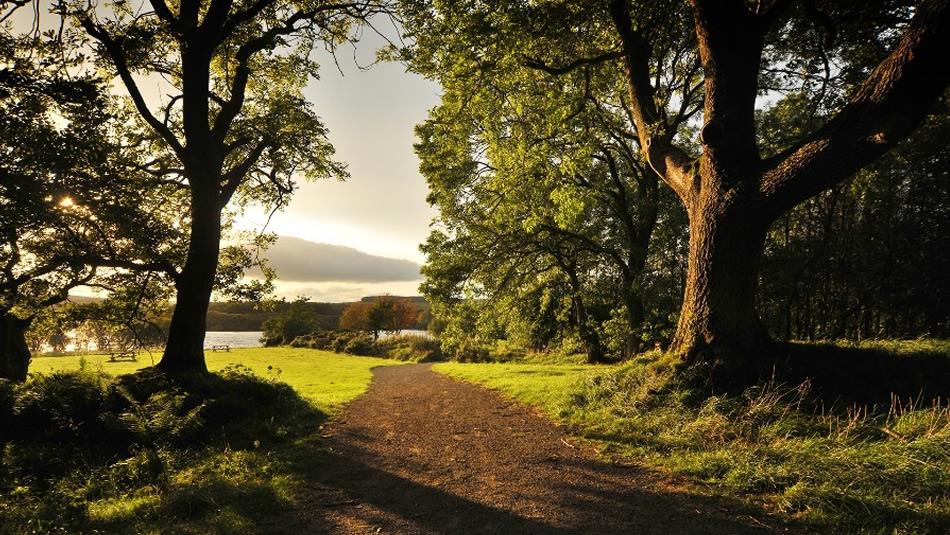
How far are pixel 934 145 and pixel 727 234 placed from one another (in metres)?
19.1

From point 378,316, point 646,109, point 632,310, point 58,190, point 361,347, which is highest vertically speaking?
point 646,109

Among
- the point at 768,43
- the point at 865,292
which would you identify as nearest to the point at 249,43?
the point at 768,43

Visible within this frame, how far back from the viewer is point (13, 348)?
13.9 m

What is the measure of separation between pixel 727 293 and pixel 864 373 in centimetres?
306

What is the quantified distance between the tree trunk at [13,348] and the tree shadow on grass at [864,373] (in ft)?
68.4

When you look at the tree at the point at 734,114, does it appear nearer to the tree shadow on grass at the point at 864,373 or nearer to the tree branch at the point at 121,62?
the tree shadow on grass at the point at 864,373

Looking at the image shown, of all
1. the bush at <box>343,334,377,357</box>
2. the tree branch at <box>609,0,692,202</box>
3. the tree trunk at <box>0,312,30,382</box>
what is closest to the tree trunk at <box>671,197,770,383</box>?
the tree branch at <box>609,0,692,202</box>

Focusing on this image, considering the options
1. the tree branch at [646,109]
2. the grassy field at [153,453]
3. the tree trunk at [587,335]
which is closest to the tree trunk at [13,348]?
the grassy field at [153,453]

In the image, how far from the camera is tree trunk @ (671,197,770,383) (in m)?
8.67

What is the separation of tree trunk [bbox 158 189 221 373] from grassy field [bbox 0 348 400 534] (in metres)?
1.31

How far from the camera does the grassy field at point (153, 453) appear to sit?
490 centimetres

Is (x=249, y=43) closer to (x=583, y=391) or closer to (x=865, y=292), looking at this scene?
(x=583, y=391)

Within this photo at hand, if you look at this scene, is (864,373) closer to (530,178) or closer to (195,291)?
(530,178)

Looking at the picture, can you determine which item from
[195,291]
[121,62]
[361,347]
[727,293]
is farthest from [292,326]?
[727,293]
